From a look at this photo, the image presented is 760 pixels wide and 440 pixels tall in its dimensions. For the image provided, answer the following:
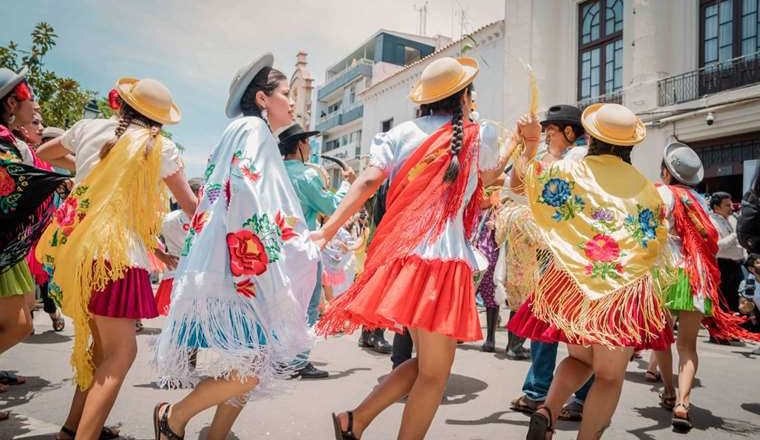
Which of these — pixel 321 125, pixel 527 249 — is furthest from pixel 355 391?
pixel 321 125

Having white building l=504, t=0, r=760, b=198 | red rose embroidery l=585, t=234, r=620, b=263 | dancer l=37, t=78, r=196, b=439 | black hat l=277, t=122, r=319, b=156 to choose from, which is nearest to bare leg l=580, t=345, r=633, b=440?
red rose embroidery l=585, t=234, r=620, b=263

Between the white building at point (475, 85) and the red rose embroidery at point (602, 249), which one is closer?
the red rose embroidery at point (602, 249)

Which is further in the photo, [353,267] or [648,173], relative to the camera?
[648,173]

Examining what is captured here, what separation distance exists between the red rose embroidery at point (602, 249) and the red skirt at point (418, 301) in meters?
0.72

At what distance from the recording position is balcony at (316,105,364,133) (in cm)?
3126

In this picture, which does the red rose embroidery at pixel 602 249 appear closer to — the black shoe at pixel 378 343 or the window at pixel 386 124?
the black shoe at pixel 378 343

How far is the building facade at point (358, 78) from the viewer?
31.6 meters

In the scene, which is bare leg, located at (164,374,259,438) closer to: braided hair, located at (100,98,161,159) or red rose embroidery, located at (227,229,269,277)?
red rose embroidery, located at (227,229,269,277)

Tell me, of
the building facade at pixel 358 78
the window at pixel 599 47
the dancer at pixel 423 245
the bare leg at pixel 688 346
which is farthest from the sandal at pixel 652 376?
the building facade at pixel 358 78

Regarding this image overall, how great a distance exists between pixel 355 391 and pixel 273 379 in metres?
2.02

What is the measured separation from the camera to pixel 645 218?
2742 mm

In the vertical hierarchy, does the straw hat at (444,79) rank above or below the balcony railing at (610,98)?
below

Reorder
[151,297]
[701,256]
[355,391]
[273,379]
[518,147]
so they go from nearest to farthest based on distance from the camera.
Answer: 1. [273,379]
2. [151,297]
3. [518,147]
4. [701,256]
5. [355,391]

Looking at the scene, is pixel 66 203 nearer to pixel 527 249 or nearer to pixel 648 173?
pixel 527 249
